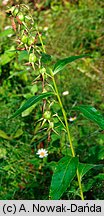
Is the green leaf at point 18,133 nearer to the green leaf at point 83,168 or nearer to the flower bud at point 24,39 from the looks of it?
the green leaf at point 83,168

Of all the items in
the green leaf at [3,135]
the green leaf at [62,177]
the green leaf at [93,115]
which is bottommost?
the green leaf at [62,177]

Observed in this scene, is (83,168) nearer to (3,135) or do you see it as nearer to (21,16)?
(21,16)

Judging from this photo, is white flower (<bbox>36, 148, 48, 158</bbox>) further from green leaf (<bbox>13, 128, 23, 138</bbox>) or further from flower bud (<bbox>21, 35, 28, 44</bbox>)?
flower bud (<bbox>21, 35, 28, 44</bbox>)

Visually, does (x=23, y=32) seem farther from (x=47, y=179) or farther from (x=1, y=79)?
(x=1, y=79)

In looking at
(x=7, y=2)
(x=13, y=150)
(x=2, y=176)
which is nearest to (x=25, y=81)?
(x=13, y=150)

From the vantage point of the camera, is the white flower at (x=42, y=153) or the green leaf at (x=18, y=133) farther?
the green leaf at (x=18, y=133)

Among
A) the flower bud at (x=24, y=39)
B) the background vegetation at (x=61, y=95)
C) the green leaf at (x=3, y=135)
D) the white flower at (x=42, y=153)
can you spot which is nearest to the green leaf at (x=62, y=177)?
the background vegetation at (x=61, y=95)
